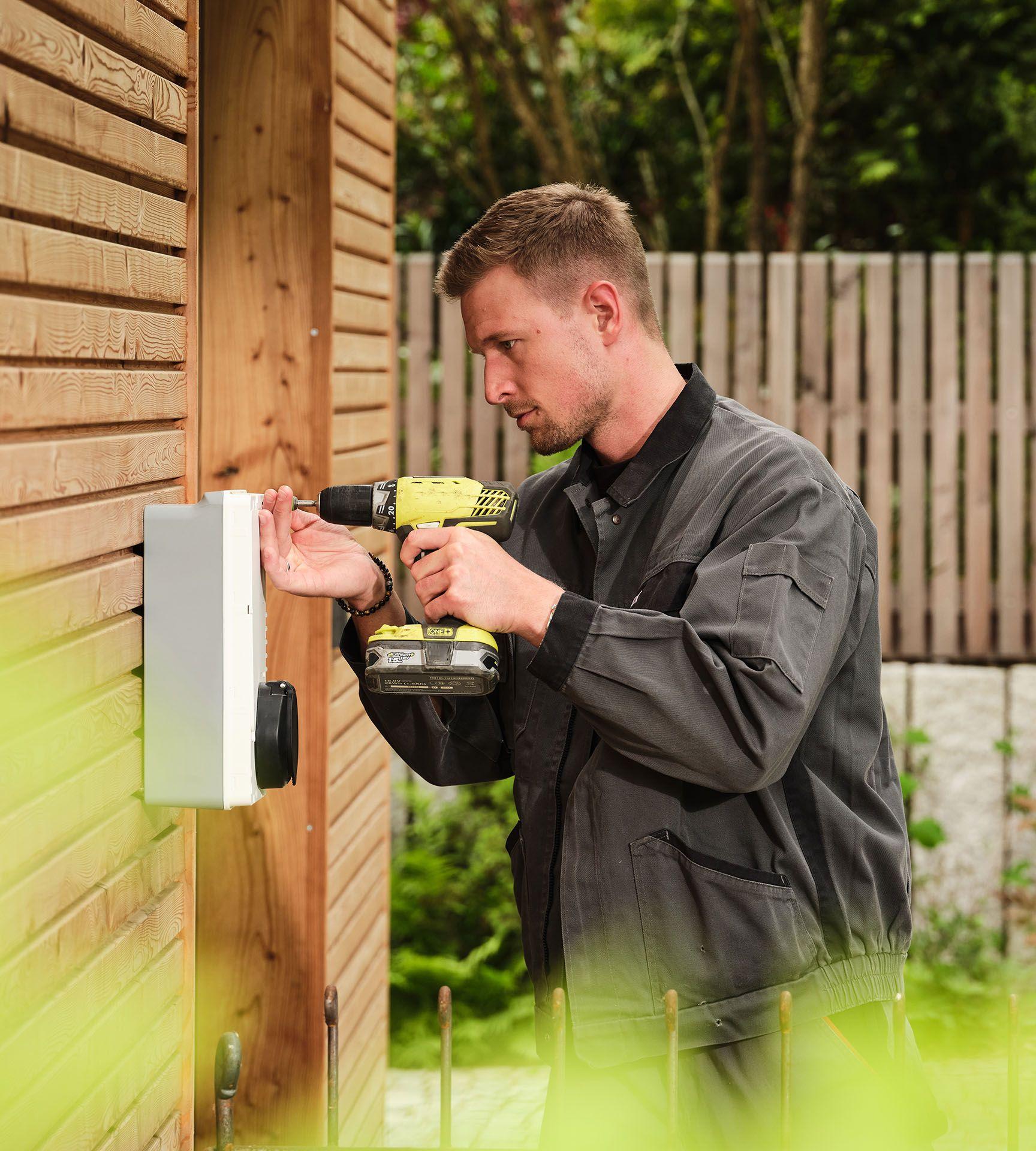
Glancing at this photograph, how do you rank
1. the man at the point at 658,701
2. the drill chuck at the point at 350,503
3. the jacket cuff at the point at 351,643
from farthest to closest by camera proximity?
1. the jacket cuff at the point at 351,643
2. the drill chuck at the point at 350,503
3. the man at the point at 658,701

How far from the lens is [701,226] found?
1141 centimetres

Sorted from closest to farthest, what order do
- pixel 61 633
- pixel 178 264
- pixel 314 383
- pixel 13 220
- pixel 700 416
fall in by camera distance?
pixel 13 220
pixel 61 633
pixel 178 264
pixel 700 416
pixel 314 383

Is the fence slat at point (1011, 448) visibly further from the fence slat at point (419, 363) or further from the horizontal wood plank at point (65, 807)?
the horizontal wood plank at point (65, 807)

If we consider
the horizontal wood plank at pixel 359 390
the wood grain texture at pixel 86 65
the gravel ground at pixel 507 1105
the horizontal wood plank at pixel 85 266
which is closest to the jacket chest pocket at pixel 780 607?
the horizontal wood plank at pixel 85 266

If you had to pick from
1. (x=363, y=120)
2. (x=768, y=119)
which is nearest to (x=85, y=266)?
(x=363, y=120)

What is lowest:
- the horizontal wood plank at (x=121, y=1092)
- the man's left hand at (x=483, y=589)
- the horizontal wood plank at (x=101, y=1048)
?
the horizontal wood plank at (x=121, y=1092)

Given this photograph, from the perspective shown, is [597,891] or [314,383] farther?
[314,383]

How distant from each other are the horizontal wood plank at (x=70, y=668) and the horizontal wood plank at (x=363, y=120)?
1.94 metres

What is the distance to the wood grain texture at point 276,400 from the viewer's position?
3.21 metres

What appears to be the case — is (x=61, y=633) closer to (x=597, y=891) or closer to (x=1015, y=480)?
(x=597, y=891)

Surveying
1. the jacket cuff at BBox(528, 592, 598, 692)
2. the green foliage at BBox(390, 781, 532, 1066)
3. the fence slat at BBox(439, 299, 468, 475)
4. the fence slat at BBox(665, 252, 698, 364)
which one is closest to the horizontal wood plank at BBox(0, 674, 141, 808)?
the jacket cuff at BBox(528, 592, 598, 692)

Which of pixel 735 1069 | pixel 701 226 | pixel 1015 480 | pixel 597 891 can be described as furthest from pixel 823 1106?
pixel 701 226

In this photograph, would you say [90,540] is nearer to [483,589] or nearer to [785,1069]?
[483,589]

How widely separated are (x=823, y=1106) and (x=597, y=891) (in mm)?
521
